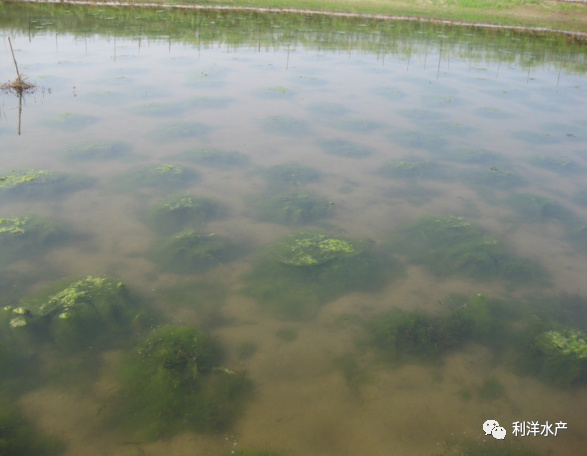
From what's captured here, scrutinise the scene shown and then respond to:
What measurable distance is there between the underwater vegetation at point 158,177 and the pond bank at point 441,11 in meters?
17.6

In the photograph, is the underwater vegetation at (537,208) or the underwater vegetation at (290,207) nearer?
the underwater vegetation at (290,207)

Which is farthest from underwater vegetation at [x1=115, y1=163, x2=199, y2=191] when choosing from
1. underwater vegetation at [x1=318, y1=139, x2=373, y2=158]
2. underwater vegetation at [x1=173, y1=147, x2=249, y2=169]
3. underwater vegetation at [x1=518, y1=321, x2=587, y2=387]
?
underwater vegetation at [x1=518, y1=321, x2=587, y2=387]

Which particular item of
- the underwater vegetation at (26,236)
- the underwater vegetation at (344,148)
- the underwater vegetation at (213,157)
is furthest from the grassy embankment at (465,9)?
the underwater vegetation at (26,236)

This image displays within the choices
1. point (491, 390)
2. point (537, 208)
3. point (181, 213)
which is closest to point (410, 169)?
point (537, 208)

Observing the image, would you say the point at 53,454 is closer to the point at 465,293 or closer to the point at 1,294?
the point at 1,294

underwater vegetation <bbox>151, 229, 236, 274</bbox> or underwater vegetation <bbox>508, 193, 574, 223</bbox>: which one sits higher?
underwater vegetation <bbox>508, 193, 574, 223</bbox>

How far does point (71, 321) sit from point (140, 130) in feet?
14.2

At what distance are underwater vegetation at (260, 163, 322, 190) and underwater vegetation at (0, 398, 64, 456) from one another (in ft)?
11.9

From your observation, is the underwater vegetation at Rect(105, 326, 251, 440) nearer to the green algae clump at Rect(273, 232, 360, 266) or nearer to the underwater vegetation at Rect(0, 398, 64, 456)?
the underwater vegetation at Rect(0, 398, 64, 456)

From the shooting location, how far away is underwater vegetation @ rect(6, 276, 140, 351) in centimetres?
343

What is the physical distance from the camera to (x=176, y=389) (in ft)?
10.0

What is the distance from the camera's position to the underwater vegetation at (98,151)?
6220 mm

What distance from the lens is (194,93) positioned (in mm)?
9289

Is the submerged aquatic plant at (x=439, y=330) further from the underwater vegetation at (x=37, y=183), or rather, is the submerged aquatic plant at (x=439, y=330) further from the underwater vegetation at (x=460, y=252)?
the underwater vegetation at (x=37, y=183)
